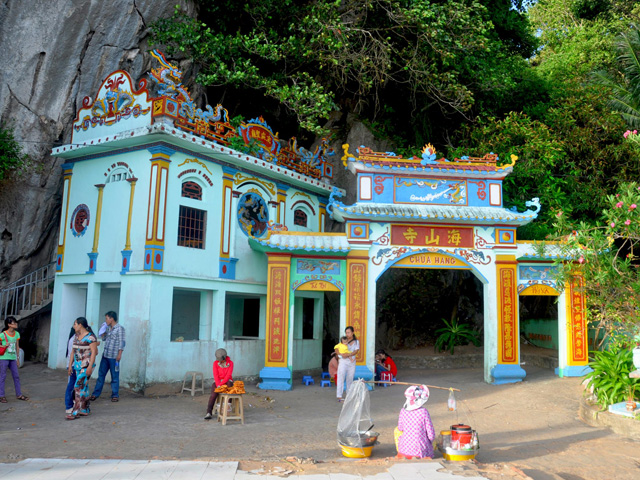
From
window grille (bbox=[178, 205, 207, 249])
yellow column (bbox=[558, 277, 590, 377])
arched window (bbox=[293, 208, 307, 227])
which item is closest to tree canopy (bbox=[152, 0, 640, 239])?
arched window (bbox=[293, 208, 307, 227])

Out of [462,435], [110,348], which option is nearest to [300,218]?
[110,348]

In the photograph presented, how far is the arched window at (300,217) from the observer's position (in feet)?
50.2

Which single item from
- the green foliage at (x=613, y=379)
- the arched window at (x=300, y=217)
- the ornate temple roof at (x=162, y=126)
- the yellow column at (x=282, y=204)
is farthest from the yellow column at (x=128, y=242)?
the green foliage at (x=613, y=379)

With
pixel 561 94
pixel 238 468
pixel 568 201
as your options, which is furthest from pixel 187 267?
pixel 561 94

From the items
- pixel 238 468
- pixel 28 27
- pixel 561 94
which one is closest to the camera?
pixel 238 468

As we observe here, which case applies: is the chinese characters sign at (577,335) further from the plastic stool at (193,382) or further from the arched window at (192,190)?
the arched window at (192,190)

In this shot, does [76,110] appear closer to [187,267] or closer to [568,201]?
[187,267]

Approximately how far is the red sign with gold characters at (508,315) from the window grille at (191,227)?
23.4ft

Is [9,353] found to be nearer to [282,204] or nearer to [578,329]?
[282,204]

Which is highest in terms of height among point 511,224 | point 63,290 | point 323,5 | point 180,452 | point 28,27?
point 323,5

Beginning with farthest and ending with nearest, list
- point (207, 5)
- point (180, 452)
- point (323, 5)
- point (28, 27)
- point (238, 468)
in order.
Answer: point (207, 5) → point (323, 5) → point (28, 27) → point (180, 452) → point (238, 468)

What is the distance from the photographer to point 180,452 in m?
6.62

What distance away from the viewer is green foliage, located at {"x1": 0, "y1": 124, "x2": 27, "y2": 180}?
12.7 meters

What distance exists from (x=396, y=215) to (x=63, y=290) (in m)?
8.11
